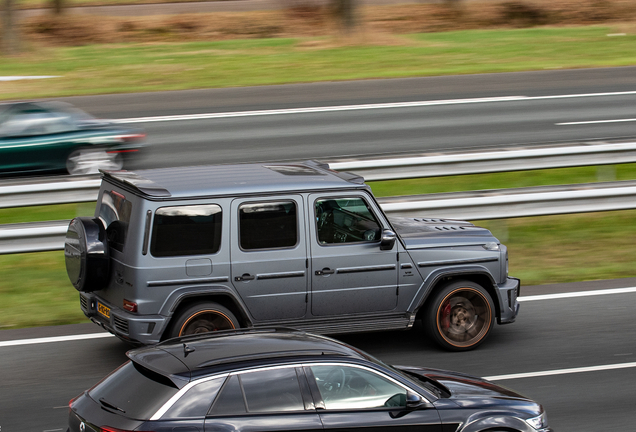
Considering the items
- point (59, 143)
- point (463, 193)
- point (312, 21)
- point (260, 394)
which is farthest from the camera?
point (312, 21)

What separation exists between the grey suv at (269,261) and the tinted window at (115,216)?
0.02 m

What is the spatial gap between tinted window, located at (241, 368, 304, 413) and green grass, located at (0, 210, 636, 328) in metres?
5.37

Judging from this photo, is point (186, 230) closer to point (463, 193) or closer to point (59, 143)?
point (463, 193)

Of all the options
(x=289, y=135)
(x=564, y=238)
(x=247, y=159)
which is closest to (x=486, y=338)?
(x=564, y=238)

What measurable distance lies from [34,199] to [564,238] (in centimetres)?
778

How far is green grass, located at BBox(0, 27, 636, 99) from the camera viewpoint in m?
25.2

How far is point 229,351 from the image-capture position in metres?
5.23

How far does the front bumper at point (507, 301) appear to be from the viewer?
8727 mm

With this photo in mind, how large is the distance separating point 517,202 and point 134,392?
8.13m

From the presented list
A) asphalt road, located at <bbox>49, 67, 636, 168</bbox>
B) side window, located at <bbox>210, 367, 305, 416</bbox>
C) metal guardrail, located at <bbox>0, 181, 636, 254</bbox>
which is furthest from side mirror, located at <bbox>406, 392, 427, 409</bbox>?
asphalt road, located at <bbox>49, 67, 636, 168</bbox>

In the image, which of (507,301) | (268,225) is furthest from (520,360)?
(268,225)

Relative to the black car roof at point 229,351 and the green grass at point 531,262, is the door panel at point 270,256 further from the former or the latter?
the green grass at point 531,262

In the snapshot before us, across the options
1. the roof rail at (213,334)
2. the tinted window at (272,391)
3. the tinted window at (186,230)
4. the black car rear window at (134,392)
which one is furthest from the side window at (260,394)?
the tinted window at (186,230)

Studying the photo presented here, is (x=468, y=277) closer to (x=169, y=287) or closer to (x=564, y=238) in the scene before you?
(x=169, y=287)
